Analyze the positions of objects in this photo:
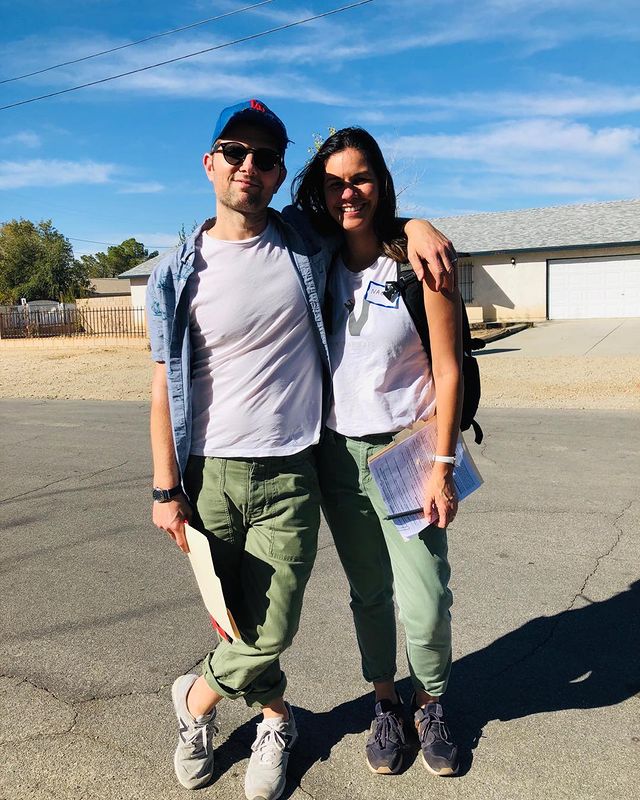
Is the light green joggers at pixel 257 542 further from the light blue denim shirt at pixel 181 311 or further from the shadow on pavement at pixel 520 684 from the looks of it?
the shadow on pavement at pixel 520 684

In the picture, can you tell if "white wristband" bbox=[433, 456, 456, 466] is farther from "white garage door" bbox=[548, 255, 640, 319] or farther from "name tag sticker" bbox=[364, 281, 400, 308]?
"white garage door" bbox=[548, 255, 640, 319]

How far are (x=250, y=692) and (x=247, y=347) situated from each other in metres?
1.15

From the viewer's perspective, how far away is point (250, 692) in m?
2.48

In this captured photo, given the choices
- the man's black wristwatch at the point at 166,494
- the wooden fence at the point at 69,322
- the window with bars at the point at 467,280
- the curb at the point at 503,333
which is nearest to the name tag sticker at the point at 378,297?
the man's black wristwatch at the point at 166,494

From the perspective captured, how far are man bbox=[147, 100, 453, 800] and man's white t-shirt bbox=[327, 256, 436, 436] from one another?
0.08m

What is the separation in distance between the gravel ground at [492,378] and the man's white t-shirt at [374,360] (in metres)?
7.66

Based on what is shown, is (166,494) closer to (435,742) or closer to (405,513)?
(405,513)

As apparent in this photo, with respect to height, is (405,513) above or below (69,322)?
above

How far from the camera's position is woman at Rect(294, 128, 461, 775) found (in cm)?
236

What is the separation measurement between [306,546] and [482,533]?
8.58 feet

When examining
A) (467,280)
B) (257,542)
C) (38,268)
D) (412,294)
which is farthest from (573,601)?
(38,268)

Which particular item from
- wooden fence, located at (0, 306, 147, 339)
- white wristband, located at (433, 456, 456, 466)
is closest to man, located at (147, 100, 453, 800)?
white wristband, located at (433, 456, 456, 466)

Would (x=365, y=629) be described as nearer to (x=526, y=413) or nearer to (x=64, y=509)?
(x=64, y=509)

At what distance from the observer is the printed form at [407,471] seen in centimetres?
236
